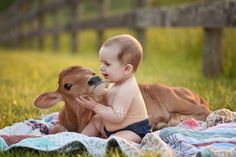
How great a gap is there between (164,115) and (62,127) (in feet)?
2.14

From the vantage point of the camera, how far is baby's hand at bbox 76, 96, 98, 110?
2.84 metres

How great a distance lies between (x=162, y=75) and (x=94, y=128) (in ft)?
10.8

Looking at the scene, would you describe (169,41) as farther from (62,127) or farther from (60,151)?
(60,151)

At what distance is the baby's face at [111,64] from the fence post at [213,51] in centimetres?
302

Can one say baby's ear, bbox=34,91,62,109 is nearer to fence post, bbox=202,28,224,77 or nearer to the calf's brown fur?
the calf's brown fur

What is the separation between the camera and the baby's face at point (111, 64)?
9.15ft

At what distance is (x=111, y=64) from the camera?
2.81 m

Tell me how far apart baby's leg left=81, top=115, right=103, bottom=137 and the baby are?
4.0 inches

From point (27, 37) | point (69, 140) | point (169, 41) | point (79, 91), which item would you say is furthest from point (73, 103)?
point (27, 37)

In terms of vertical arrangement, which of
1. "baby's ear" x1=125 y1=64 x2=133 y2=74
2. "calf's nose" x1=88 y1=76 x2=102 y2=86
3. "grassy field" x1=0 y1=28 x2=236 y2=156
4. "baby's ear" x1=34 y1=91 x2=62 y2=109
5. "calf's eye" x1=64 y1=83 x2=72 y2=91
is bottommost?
"grassy field" x1=0 y1=28 x2=236 y2=156

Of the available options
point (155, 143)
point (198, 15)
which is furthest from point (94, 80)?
point (198, 15)

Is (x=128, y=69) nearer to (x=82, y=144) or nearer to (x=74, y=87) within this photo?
(x=74, y=87)

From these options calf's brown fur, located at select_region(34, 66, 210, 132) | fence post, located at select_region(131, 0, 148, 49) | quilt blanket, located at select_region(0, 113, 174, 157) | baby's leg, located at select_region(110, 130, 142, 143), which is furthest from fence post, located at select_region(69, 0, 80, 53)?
quilt blanket, located at select_region(0, 113, 174, 157)

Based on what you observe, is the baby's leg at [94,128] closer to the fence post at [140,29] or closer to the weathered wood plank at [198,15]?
the weathered wood plank at [198,15]
